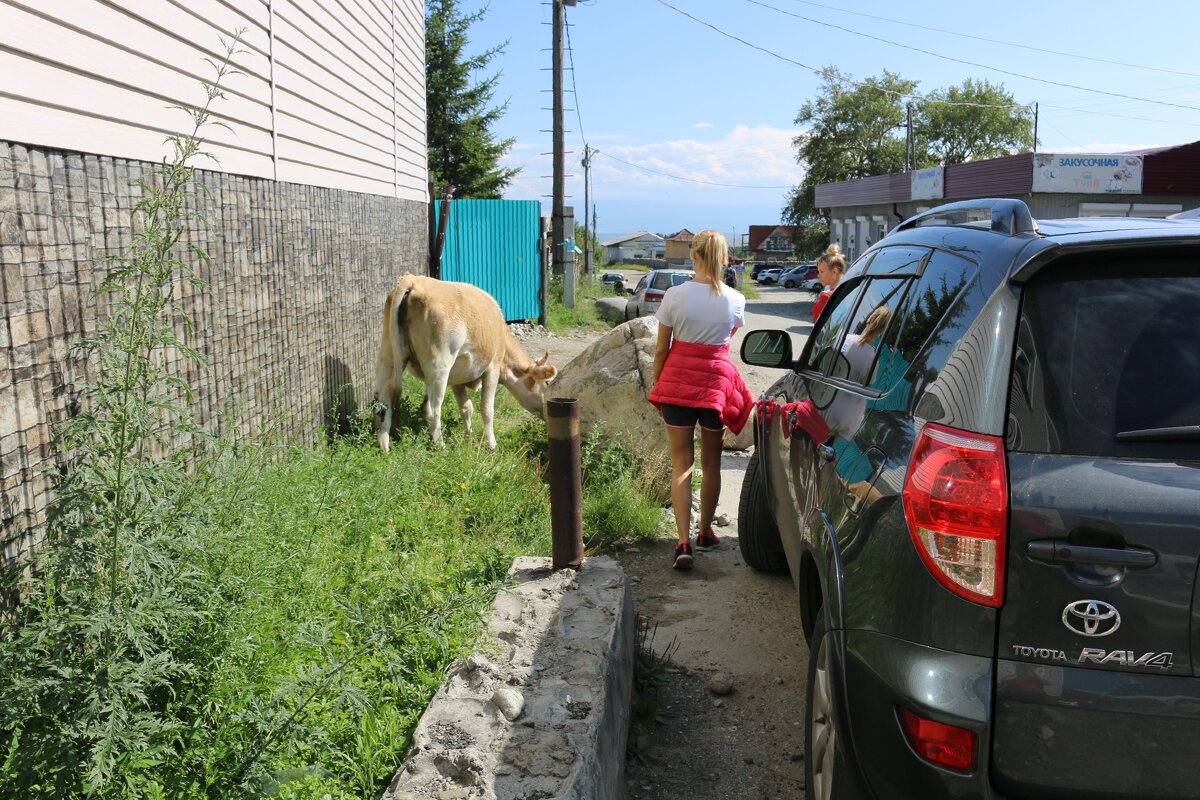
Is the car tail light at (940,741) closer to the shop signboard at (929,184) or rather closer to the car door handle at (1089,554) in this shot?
the car door handle at (1089,554)

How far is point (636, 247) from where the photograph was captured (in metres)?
149

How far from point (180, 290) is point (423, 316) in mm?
3471

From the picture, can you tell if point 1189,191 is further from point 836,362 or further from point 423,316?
point 836,362

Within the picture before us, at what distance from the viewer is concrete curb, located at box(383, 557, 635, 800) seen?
3043mm

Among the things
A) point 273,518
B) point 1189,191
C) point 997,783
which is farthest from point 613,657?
point 1189,191

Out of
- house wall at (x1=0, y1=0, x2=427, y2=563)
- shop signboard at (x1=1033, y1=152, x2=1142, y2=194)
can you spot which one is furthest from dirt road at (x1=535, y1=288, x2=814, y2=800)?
shop signboard at (x1=1033, y1=152, x2=1142, y2=194)

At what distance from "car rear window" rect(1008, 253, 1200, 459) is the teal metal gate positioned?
1675cm

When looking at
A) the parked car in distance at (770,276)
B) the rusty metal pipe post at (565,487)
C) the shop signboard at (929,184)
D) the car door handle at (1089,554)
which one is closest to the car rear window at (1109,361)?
the car door handle at (1089,554)

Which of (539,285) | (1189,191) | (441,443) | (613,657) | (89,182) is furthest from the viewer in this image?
(1189,191)

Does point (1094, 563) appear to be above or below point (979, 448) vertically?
below

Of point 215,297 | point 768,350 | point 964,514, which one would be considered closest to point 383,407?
point 215,297

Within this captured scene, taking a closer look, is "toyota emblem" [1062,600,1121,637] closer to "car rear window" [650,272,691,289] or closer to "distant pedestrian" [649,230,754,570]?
"distant pedestrian" [649,230,754,570]

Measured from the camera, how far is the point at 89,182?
13.8ft

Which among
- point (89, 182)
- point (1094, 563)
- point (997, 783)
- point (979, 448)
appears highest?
point (89, 182)
